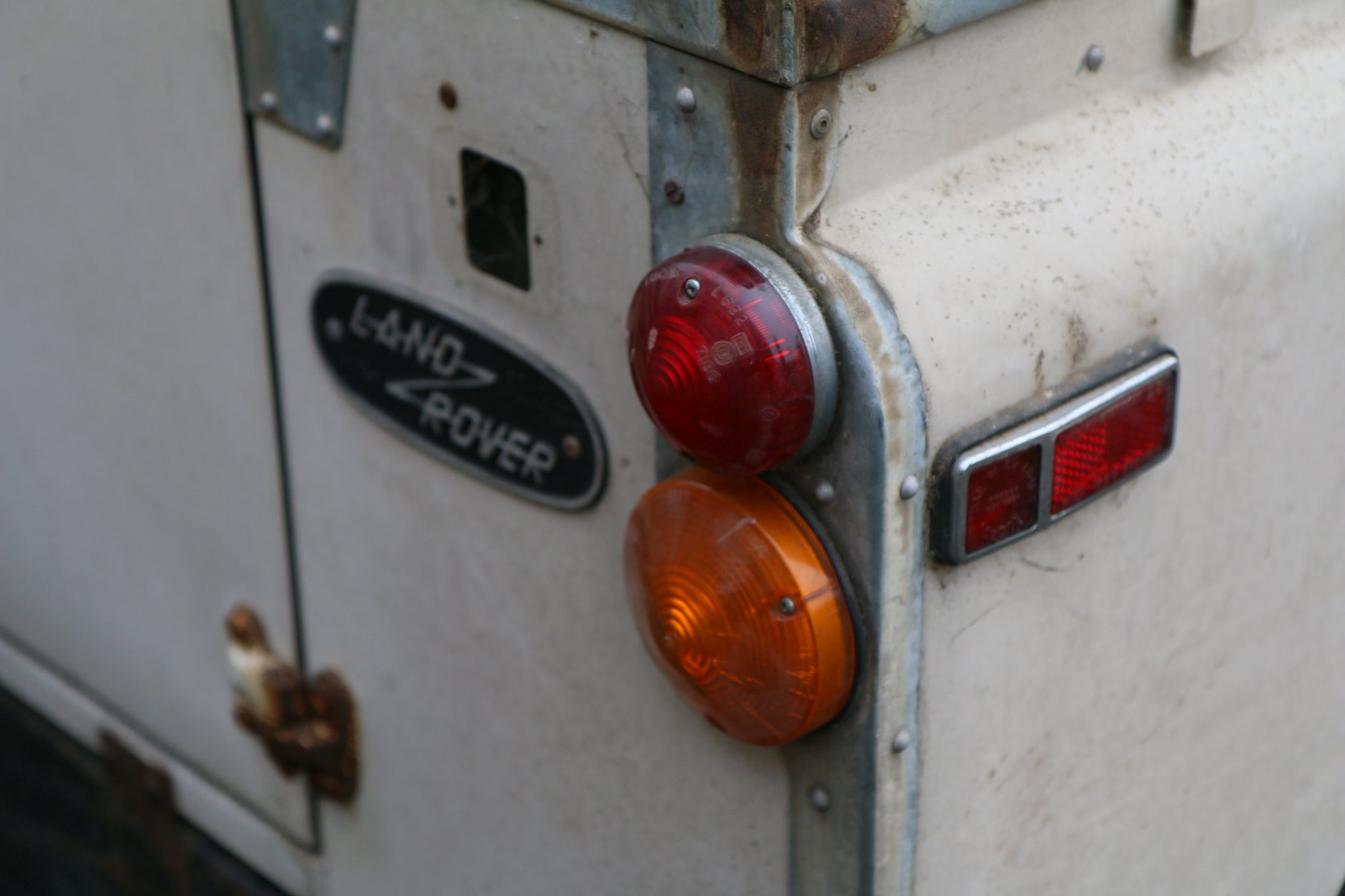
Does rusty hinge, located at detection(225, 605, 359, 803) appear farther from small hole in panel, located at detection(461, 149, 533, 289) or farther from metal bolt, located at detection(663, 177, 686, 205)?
metal bolt, located at detection(663, 177, 686, 205)

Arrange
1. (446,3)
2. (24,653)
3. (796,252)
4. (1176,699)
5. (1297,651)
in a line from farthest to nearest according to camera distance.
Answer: (24,653), (1297,651), (1176,699), (446,3), (796,252)

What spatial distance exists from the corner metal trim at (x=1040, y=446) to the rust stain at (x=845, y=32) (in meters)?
0.28

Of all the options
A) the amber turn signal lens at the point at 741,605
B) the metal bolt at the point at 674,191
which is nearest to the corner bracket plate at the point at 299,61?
the metal bolt at the point at 674,191

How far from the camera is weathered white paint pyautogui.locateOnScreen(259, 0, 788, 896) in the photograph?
125cm

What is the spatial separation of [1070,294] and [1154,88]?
24 centimetres

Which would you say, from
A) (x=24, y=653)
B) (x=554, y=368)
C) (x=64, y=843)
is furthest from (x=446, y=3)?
(x=64, y=843)

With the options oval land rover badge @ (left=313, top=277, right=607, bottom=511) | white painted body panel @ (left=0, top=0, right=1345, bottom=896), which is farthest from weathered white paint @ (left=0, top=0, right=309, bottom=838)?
oval land rover badge @ (left=313, top=277, right=607, bottom=511)

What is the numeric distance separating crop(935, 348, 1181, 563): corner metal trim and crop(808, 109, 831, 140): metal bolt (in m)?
0.23

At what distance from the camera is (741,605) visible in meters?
1.18

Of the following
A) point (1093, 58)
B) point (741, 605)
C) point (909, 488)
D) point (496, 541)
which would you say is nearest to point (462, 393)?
point (496, 541)

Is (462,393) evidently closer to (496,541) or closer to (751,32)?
(496,541)

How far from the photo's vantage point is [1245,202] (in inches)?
51.5

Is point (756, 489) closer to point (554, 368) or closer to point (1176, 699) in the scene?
point (554, 368)

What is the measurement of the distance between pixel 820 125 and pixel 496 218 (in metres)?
0.35
